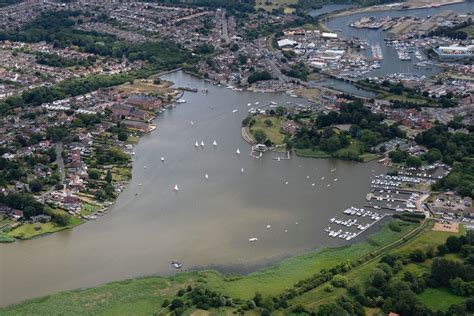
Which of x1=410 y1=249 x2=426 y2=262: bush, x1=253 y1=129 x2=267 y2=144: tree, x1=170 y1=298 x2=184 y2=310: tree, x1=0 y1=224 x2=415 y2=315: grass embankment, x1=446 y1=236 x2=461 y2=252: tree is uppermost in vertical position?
x1=253 y1=129 x2=267 y2=144: tree

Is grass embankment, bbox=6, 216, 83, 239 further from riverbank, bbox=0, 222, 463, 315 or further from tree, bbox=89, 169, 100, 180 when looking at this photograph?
riverbank, bbox=0, 222, 463, 315

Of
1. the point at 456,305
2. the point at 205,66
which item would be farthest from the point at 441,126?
the point at 205,66

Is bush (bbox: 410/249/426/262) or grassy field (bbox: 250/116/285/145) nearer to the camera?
bush (bbox: 410/249/426/262)

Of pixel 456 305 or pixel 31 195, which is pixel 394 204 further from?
pixel 31 195

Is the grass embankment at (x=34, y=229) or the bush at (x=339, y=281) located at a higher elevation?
the grass embankment at (x=34, y=229)

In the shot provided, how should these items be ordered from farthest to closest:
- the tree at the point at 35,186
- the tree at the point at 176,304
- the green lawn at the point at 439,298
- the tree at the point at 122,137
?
1. the tree at the point at 122,137
2. the tree at the point at 35,186
3. the tree at the point at 176,304
4. the green lawn at the point at 439,298

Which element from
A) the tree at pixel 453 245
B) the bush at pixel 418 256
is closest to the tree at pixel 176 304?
the bush at pixel 418 256

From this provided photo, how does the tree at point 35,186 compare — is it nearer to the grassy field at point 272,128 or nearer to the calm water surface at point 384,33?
the grassy field at point 272,128

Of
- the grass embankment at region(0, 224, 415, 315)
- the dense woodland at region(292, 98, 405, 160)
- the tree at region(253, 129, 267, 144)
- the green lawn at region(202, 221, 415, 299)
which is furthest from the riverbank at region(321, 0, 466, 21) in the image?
the grass embankment at region(0, 224, 415, 315)
